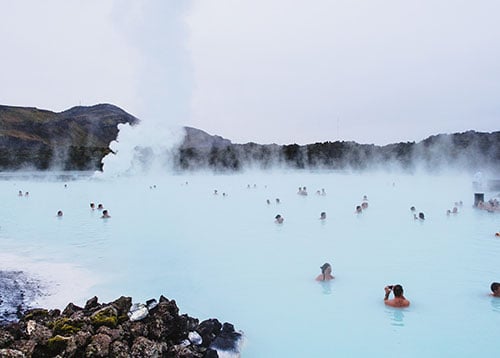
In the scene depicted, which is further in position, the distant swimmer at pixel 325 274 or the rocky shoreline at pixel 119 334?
the distant swimmer at pixel 325 274

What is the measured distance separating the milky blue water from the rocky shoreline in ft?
2.09

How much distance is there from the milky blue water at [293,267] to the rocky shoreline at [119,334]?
0.64 m

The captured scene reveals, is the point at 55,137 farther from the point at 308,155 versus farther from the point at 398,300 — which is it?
the point at 398,300

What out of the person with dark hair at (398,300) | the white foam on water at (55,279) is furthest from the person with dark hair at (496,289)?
the white foam on water at (55,279)

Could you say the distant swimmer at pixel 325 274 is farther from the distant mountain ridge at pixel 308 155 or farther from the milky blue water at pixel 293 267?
the distant mountain ridge at pixel 308 155

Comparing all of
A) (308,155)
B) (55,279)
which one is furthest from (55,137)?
(55,279)

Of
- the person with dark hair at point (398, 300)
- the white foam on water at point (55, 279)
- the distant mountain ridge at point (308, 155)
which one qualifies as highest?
the distant mountain ridge at point (308, 155)

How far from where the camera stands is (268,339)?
173 inches

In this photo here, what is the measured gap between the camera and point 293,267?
7.16m

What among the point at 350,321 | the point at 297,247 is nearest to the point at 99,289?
the point at 350,321

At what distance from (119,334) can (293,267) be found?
13.7ft

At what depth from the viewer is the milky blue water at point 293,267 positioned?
451cm

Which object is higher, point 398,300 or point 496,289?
point 496,289

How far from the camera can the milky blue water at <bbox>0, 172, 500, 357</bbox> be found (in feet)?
14.8
